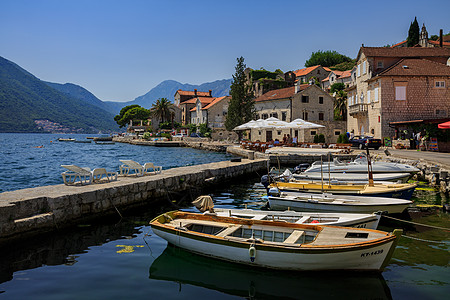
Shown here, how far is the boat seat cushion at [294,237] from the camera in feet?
25.0

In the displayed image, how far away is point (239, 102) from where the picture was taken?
5622 cm

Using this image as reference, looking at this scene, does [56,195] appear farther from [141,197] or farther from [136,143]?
[136,143]

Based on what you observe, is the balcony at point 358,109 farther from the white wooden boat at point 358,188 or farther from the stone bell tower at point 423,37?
the stone bell tower at point 423,37

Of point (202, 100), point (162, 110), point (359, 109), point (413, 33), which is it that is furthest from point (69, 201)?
point (413, 33)

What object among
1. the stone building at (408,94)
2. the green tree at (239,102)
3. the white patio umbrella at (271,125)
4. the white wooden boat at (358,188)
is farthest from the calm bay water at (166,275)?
the green tree at (239,102)

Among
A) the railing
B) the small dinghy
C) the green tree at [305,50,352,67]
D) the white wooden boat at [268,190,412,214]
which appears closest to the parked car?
the railing

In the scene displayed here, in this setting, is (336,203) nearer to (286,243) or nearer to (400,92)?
(286,243)

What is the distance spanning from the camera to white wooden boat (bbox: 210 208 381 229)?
9.16m

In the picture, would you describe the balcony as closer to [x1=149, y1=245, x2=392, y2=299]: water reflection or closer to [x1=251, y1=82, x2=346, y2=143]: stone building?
[x1=251, y1=82, x2=346, y2=143]: stone building

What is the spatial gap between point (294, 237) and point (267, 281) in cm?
120

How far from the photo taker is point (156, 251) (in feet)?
30.7

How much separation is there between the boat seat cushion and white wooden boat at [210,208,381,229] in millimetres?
943

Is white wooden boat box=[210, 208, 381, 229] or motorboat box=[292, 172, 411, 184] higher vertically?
motorboat box=[292, 172, 411, 184]

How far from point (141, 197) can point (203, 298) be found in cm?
786
